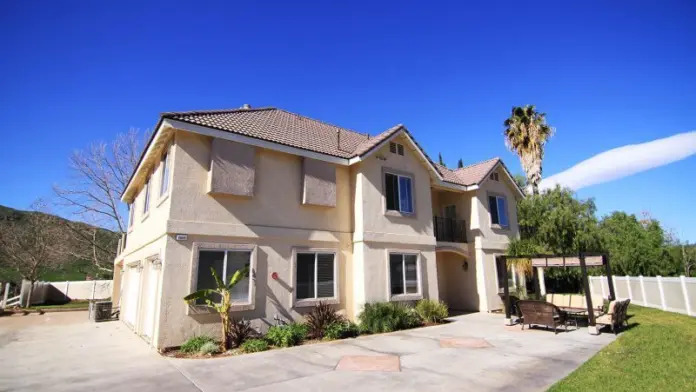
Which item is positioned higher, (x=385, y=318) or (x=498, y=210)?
(x=498, y=210)

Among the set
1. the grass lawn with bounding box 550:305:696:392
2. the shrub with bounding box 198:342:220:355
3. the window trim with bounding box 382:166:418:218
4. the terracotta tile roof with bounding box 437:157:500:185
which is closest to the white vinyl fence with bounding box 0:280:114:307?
the shrub with bounding box 198:342:220:355

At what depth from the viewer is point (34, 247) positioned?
97.7ft

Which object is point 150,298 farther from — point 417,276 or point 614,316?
point 614,316

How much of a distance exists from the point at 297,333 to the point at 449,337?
481 cm

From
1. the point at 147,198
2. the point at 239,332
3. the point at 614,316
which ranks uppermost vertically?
the point at 147,198

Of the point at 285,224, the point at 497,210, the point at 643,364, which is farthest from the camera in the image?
the point at 497,210

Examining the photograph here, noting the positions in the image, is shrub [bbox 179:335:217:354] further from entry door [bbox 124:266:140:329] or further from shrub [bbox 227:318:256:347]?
entry door [bbox 124:266:140:329]

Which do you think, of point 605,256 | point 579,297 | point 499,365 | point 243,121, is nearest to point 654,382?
point 499,365

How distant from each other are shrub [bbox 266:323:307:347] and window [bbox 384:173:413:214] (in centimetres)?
642

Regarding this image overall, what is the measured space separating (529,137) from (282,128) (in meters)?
21.9

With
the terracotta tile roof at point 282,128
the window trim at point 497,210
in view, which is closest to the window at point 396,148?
the terracotta tile roof at point 282,128

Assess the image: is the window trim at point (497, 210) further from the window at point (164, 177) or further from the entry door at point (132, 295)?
the entry door at point (132, 295)

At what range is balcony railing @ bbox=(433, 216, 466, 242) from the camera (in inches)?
746

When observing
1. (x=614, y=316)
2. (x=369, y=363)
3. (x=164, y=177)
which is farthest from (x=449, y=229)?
(x=164, y=177)
